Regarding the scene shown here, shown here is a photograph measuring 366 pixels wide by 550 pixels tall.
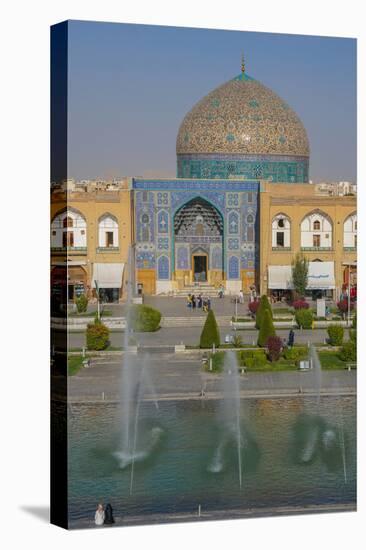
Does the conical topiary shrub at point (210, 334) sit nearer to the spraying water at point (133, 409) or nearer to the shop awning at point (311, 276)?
the shop awning at point (311, 276)

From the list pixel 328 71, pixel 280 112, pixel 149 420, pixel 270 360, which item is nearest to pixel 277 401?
pixel 270 360

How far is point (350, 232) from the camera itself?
13.4 m

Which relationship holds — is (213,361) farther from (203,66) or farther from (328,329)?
(203,66)

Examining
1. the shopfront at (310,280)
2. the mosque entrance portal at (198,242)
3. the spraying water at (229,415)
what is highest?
the mosque entrance portal at (198,242)

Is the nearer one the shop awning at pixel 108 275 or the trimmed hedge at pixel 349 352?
the shop awning at pixel 108 275

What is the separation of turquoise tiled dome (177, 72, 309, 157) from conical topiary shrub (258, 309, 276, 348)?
340cm

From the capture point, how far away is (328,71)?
12.9m

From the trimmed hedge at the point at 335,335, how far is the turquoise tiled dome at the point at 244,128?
133 inches

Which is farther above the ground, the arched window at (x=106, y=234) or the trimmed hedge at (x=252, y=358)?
the arched window at (x=106, y=234)

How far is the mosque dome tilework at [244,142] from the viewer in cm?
1736

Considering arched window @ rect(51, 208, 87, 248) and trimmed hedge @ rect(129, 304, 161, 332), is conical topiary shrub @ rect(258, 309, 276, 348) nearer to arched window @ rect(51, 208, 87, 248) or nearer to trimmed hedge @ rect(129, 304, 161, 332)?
trimmed hedge @ rect(129, 304, 161, 332)

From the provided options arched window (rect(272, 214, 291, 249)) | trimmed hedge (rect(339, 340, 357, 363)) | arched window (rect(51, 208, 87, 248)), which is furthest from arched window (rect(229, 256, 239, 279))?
arched window (rect(51, 208, 87, 248))

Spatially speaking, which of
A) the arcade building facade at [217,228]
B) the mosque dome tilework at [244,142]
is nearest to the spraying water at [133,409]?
the arcade building facade at [217,228]

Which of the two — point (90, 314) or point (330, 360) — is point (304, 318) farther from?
point (90, 314)
